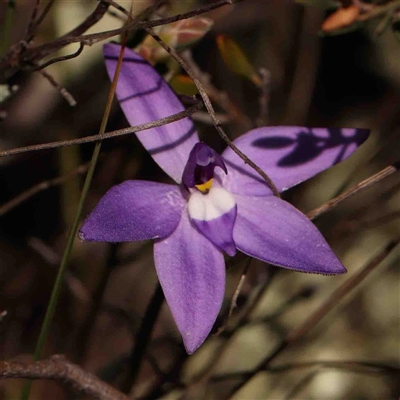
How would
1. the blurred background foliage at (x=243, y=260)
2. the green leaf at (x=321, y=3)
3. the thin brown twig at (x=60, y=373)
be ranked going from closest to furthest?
the thin brown twig at (x=60, y=373) < the green leaf at (x=321, y=3) < the blurred background foliage at (x=243, y=260)

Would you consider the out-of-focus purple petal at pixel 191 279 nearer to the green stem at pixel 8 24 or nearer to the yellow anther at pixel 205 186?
the yellow anther at pixel 205 186

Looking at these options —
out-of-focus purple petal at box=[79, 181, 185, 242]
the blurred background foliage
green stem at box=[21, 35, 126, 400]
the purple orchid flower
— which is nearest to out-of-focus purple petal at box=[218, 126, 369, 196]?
the purple orchid flower

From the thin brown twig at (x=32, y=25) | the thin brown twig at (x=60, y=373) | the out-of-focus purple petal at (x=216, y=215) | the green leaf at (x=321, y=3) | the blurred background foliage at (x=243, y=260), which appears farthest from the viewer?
the blurred background foliage at (x=243, y=260)

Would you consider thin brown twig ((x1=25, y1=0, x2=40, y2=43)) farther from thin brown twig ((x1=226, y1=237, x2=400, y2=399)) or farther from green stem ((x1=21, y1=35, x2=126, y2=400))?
thin brown twig ((x1=226, y1=237, x2=400, y2=399))

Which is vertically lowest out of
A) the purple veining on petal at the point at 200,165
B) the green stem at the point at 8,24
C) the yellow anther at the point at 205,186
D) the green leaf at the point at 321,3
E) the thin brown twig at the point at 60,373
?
the thin brown twig at the point at 60,373

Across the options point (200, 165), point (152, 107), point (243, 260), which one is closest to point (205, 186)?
point (200, 165)

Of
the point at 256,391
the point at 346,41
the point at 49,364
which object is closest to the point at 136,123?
the point at 49,364

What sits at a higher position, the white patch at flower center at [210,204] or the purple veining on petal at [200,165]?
the purple veining on petal at [200,165]

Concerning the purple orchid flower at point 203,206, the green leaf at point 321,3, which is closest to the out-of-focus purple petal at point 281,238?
the purple orchid flower at point 203,206
